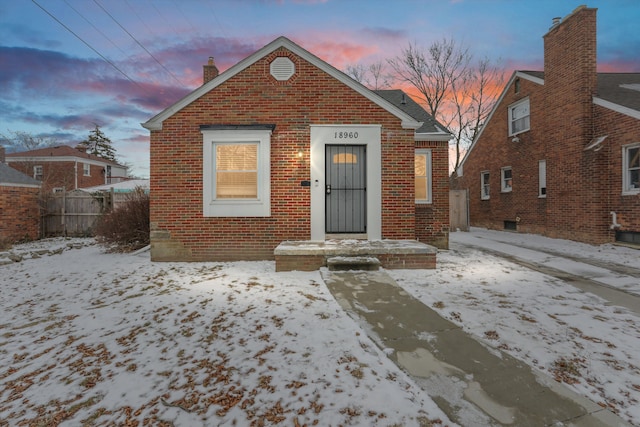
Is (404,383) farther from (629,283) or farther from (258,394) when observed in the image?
(629,283)

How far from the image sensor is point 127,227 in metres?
8.20

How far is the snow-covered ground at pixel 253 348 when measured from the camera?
1.92 m

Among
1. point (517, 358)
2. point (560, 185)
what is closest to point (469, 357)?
point (517, 358)

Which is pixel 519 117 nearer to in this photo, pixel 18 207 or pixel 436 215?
pixel 436 215

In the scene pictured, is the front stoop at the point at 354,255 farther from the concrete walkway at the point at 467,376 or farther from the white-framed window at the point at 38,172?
the white-framed window at the point at 38,172

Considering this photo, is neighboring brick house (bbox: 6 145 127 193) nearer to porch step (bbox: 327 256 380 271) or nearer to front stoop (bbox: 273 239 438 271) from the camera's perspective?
front stoop (bbox: 273 239 438 271)

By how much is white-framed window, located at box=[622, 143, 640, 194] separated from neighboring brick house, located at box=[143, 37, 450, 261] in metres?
7.16

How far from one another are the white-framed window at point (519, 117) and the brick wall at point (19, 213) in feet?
68.4

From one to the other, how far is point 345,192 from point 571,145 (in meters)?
8.86

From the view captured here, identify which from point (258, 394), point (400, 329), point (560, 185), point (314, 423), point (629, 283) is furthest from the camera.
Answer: point (560, 185)

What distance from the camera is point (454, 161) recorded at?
25.6 metres

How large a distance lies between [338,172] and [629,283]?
5826 millimetres

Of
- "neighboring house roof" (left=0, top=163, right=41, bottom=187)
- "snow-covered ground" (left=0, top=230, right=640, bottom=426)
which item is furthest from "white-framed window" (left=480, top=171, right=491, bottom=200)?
"neighboring house roof" (left=0, top=163, right=41, bottom=187)

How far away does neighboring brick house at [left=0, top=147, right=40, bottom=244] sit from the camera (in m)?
10.4
